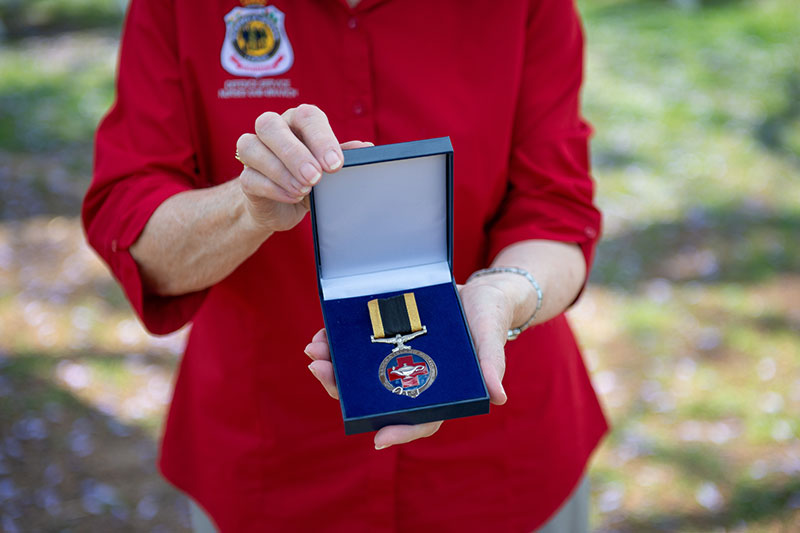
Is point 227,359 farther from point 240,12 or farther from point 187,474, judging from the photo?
Answer: point 240,12

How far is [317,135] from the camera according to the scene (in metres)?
1.15

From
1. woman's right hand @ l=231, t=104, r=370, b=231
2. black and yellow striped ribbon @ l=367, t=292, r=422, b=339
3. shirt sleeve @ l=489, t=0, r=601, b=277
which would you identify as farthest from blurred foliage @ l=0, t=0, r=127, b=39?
woman's right hand @ l=231, t=104, r=370, b=231

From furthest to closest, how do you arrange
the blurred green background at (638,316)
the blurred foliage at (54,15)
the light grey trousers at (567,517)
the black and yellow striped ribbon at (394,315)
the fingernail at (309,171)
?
the blurred foliage at (54,15) < the blurred green background at (638,316) < the light grey trousers at (567,517) < the black and yellow striped ribbon at (394,315) < the fingernail at (309,171)

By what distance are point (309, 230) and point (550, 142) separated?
1.78 feet

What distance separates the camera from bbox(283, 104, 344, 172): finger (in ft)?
3.76

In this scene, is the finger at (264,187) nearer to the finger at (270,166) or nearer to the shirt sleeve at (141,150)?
the finger at (270,166)

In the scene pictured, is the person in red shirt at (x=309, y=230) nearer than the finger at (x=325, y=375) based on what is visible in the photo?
No

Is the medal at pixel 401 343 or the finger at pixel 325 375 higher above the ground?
the finger at pixel 325 375

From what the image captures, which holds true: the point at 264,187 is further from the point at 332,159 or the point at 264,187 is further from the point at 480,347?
the point at 480,347

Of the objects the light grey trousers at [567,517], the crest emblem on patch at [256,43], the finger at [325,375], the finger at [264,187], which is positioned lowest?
the light grey trousers at [567,517]

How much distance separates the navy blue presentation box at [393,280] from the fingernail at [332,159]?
0.09m

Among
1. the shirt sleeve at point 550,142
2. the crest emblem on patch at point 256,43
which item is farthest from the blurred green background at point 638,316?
the crest emblem on patch at point 256,43

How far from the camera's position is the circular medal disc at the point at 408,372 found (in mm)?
1309

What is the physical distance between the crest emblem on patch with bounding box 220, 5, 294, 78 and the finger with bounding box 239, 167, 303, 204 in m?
0.39
